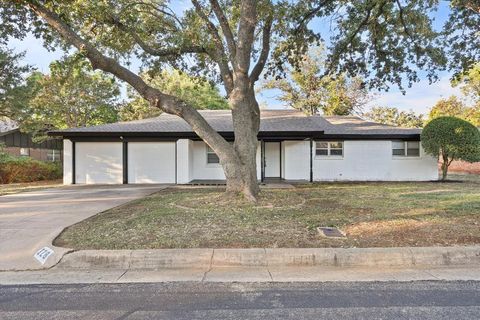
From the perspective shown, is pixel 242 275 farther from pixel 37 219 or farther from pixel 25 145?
pixel 25 145

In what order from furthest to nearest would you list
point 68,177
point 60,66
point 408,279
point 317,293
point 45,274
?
point 68,177 < point 60,66 < point 45,274 < point 408,279 < point 317,293

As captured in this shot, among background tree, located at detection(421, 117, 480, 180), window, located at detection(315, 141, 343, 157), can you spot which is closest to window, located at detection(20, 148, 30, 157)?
window, located at detection(315, 141, 343, 157)

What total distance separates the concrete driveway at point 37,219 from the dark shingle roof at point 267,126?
200 inches

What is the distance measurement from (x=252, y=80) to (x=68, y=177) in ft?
39.7

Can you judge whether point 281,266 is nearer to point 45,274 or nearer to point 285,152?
point 45,274

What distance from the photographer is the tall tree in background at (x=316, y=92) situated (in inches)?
1288

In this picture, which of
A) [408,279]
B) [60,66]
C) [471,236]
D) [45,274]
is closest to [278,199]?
[471,236]

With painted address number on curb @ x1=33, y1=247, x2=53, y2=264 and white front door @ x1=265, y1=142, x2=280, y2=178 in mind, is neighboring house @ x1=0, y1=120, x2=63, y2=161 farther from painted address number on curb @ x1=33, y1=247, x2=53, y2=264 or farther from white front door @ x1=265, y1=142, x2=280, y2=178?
painted address number on curb @ x1=33, y1=247, x2=53, y2=264

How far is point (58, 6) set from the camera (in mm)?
10094

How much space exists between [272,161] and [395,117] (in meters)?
32.5

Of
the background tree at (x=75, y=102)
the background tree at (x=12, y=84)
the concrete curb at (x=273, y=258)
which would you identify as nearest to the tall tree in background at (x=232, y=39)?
the concrete curb at (x=273, y=258)

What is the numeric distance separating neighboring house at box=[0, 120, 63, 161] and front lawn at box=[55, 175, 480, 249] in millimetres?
23652

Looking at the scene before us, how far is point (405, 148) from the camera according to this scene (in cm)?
1895

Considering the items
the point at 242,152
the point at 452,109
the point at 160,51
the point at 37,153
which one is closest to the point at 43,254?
the point at 242,152
